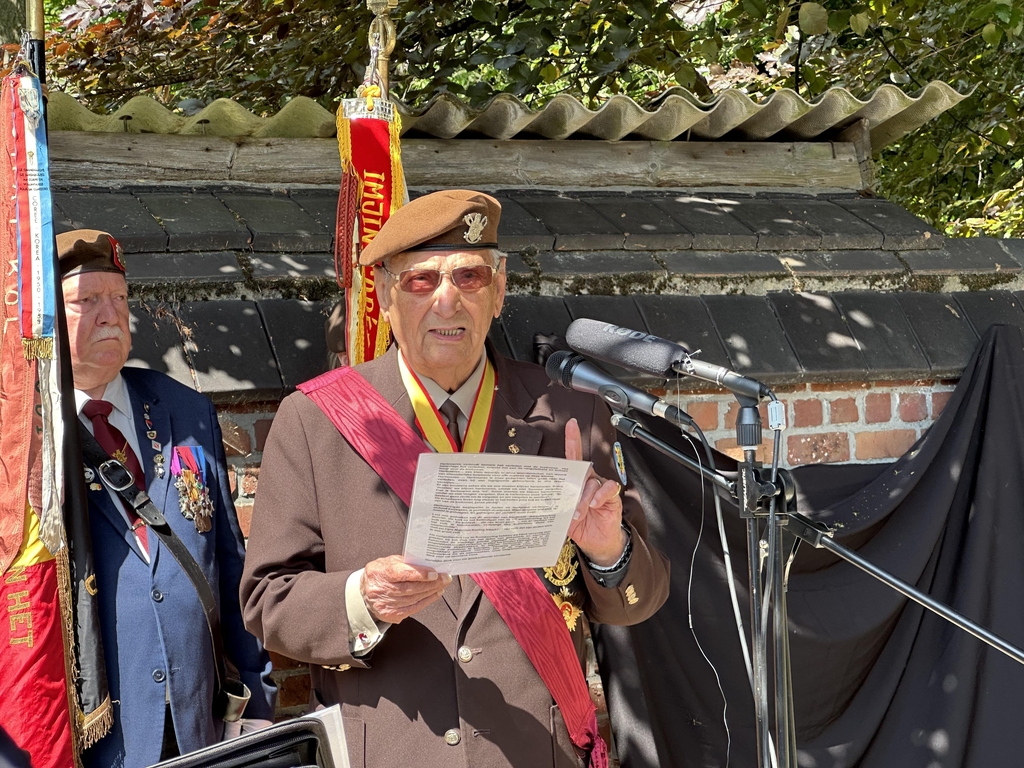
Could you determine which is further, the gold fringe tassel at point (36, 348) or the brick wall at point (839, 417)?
the brick wall at point (839, 417)

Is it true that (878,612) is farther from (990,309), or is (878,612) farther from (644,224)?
(644,224)

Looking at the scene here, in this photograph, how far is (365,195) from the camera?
9.63 feet

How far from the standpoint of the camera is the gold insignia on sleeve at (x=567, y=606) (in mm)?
2402

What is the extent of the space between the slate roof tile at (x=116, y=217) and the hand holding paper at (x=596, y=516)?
4.90ft

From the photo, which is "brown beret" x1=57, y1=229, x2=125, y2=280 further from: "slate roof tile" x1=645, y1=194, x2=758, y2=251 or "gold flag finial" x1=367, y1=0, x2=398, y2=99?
"slate roof tile" x1=645, y1=194, x2=758, y2=251

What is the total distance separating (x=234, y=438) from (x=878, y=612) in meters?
1.88

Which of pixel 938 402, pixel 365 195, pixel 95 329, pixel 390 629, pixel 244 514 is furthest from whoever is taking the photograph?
pixel 938 402

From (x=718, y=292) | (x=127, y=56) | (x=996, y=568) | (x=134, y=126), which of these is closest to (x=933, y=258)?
(x=718, y=292)

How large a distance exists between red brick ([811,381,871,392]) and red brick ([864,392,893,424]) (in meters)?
0.04

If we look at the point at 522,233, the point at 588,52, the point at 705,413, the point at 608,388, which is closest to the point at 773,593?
the point at 608,388

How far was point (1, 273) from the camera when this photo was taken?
2.36 meters

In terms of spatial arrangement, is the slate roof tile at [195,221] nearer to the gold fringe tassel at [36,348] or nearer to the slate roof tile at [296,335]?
the slate roof tile at [296,335]

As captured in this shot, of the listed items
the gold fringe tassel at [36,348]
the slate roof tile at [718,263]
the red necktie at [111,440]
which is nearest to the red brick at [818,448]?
the slate roof tile at [718,263]

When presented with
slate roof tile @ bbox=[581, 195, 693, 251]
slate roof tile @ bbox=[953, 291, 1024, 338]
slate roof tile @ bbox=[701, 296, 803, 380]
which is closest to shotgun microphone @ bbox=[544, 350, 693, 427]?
slate roof tile @ bbox=[701, 296, 803, 380]
